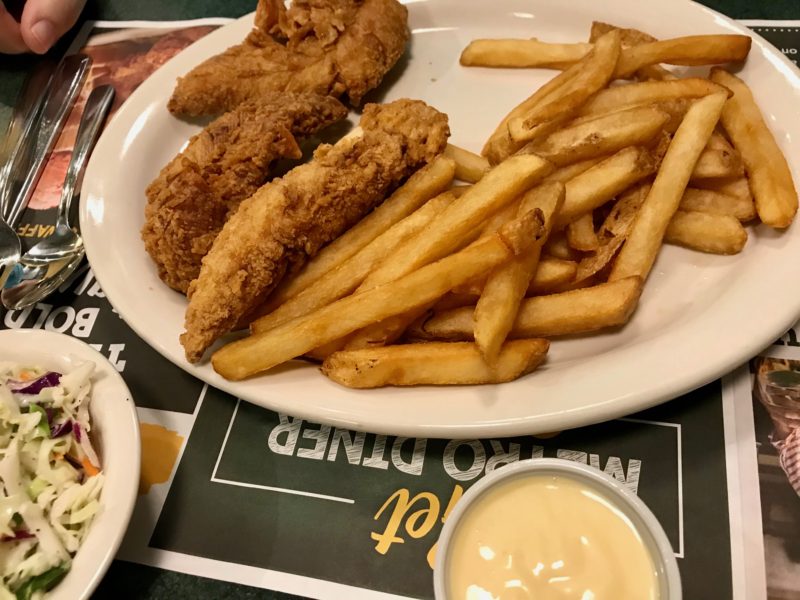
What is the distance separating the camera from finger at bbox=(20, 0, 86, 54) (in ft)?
8.02

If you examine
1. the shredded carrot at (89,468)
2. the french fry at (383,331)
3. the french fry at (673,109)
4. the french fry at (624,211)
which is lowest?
the shredded carrot at (89,468)

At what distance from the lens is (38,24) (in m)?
2.44

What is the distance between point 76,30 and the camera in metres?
2.62

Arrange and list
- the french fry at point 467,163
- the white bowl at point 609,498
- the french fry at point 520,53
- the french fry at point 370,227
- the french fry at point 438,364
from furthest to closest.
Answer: the french fry at point 520,53 < the french fry at point 467,163 < the french fry at point 370,227 < the french fry at point 438,364 < the white bowl at point 609,498

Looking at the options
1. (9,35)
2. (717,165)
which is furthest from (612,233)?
(9,35)

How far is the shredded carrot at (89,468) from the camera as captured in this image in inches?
53.3

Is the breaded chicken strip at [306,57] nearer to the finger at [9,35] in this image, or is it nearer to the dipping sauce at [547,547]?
the finger at [9,35]

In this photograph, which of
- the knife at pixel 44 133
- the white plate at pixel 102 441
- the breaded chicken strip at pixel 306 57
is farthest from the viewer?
the knife at pixel 44 133

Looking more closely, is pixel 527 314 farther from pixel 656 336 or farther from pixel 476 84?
pixel 476 84

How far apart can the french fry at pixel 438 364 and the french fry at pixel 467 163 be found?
0.52m

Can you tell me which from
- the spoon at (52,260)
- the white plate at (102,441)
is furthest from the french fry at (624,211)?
the spoon at (52,260)

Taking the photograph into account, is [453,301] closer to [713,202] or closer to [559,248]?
[559,248]

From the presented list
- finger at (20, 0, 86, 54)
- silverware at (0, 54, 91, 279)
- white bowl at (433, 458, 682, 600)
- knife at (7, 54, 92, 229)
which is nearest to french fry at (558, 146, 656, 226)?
white bowl at (433, 458, 682, 600)

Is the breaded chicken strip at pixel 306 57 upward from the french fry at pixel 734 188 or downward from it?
downward
